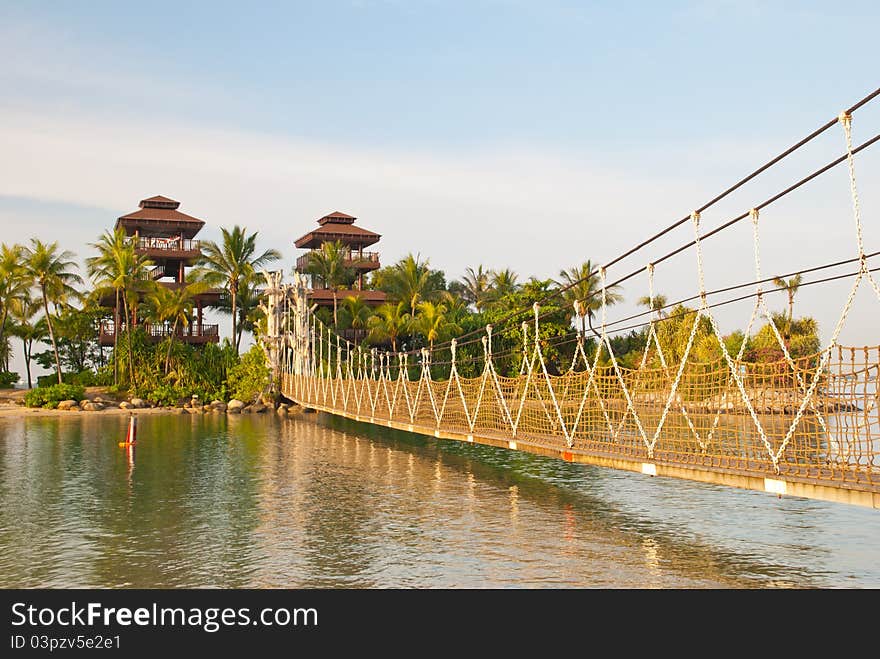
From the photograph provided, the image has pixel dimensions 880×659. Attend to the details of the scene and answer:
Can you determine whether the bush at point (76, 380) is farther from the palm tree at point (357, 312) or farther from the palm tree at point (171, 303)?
the palm tree at point (357, 312)

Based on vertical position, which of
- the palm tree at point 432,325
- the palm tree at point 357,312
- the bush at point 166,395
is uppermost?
the palm tree at point 357,312

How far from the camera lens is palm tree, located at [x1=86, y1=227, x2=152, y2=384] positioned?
31.7 meters

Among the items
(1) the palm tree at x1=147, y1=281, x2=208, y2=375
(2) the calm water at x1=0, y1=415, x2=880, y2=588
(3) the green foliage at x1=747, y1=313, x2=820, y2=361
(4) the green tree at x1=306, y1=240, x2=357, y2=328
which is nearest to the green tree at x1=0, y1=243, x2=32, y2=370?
(1) the palm tree at x1=147, y1=281, x2=208, y2=375

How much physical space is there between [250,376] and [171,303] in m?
4.11

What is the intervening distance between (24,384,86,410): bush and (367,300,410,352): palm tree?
11.1 metres

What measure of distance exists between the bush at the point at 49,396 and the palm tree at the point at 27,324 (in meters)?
5.72

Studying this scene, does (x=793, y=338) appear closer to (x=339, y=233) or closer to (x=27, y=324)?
(x=339, y=233)

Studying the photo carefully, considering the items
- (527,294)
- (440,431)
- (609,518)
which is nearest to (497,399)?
(440,431)

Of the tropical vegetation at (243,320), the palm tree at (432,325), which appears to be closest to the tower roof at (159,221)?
the tropical vegetation at (243,320)

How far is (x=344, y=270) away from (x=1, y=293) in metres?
13.6

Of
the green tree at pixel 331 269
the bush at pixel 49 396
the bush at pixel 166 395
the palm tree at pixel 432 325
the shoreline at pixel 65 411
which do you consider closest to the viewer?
the shoreline at pixel 65 411

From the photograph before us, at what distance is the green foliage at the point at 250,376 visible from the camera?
103 feet

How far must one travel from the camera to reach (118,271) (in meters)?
31.8
